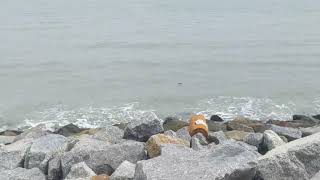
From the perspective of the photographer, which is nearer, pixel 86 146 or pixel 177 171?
pixel 177 171

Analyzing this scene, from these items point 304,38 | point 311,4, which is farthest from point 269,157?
point 311,4

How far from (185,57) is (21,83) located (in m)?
8.40

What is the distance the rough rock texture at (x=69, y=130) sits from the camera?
14.0 m

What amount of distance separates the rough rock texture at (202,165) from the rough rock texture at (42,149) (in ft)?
7.46

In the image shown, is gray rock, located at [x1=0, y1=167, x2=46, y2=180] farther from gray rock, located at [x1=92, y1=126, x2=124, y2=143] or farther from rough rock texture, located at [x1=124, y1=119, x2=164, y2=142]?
rough rock texture, located at [x1=124, y1=119, x2=164, y2=142]

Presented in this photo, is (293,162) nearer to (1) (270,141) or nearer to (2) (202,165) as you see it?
(2) (202,165)

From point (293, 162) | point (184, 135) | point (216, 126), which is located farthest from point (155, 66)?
point (293, 162)

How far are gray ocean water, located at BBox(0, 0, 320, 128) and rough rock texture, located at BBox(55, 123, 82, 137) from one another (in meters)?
1.28

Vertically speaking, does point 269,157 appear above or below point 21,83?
above

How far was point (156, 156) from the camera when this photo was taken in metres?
8.38

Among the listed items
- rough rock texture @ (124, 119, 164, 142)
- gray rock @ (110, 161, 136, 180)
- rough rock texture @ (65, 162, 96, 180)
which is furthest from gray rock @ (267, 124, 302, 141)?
rough rock texture @ (65, 162, 96, 180)

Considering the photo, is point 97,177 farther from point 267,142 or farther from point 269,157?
point 267,142

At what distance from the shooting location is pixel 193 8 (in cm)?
5022

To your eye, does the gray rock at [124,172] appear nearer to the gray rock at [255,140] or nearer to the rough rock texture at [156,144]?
the rough rock texture at [156,144]
